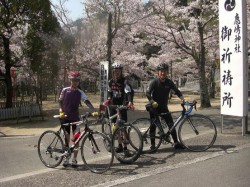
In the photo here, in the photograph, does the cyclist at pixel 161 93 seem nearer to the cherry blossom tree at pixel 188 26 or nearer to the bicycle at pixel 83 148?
the bicycle at pixel 83 148

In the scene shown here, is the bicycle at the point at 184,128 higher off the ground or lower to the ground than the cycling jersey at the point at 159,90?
lower

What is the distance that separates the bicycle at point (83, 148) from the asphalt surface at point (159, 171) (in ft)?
Answer: 0.46

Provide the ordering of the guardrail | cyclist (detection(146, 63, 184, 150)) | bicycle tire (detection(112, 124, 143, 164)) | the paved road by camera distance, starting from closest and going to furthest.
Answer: the paved road
bicycle tire (detection(112, 124, 143, 164))
cyclist (detection(146, 63, 184, 150))
the guardrail

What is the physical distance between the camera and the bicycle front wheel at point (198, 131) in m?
6.71

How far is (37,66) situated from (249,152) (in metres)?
13.4

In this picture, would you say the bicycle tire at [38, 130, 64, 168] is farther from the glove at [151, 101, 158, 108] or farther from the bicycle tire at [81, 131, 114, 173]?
the glove at [151, 101, 158, 108]

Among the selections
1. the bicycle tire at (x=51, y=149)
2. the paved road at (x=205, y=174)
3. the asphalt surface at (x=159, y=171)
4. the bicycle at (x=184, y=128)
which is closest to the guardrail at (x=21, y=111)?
the asphalt surface at (x=159, y=171)

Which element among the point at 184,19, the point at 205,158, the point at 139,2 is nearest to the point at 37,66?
the point at 139,2

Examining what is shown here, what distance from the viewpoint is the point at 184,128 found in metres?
6.76

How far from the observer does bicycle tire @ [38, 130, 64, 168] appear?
19.9 feet

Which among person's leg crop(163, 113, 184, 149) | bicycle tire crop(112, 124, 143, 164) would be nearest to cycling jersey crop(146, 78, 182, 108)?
person's leg crop(163, 113, 184, 149)

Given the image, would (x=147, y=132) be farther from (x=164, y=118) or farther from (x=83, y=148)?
(x=83, y=148)

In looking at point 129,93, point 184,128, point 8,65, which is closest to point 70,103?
point 129,93

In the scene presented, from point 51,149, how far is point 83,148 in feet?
2.90
